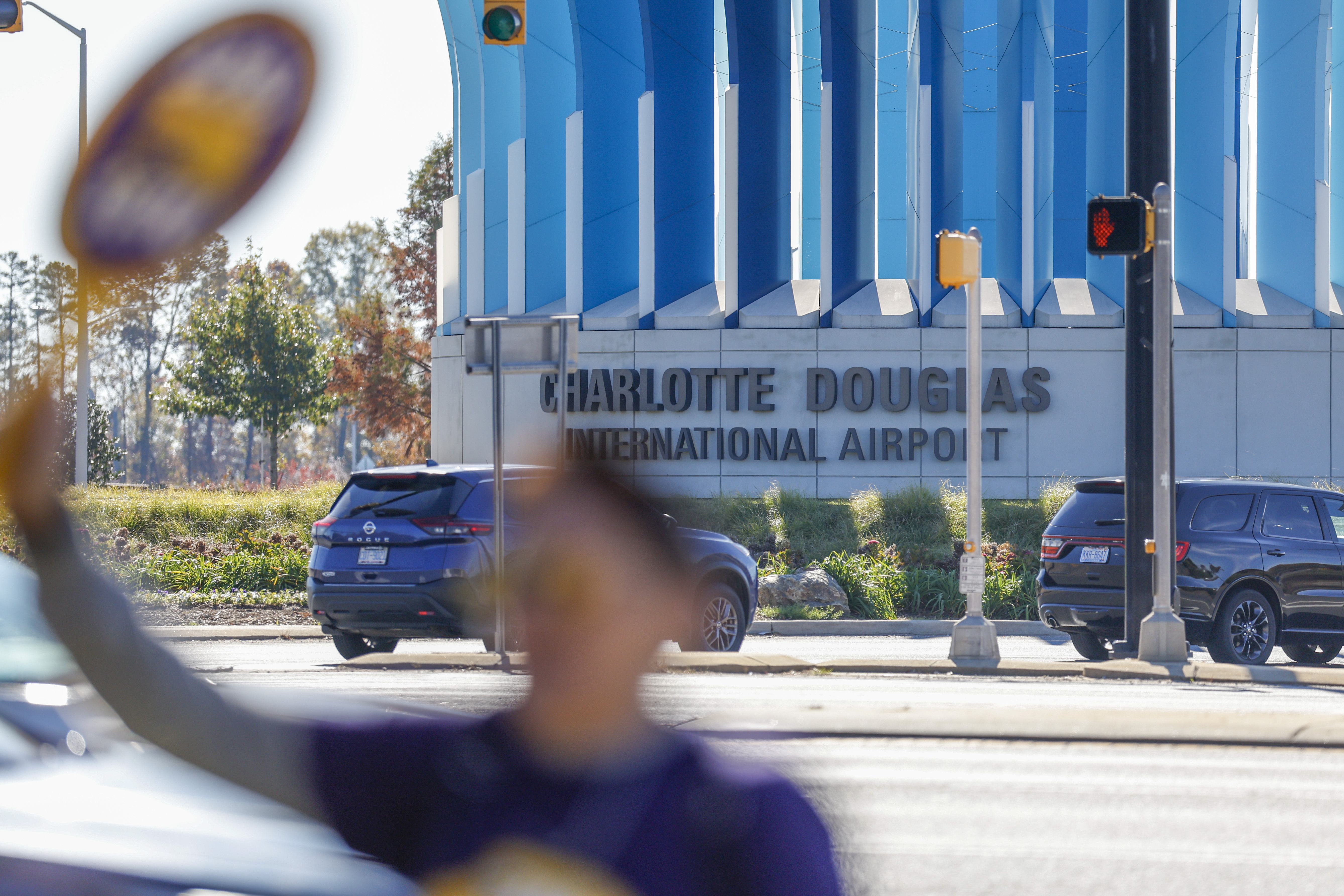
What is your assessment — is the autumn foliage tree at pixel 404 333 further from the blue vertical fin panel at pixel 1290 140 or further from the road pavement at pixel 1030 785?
the road pavement at pixel 1030 785

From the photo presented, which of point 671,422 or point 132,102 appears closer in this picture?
point 132,102

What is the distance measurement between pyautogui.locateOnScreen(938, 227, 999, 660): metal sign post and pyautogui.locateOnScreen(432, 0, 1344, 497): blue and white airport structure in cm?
1376

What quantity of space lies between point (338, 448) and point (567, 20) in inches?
3163

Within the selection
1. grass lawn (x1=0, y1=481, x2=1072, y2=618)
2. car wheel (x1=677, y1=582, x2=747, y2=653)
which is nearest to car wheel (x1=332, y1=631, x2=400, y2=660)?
car wheel (x1=677, y1=582, x2=747, y2=653)

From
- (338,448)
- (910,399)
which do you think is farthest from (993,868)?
(338,448)

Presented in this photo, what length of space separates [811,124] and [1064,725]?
1200 inches

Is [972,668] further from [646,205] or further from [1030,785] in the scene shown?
[646,205]

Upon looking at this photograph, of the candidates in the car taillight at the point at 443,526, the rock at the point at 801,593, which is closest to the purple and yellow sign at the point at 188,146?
the car taillight at the point at 443,526

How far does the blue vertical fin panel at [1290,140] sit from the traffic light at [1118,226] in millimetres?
17313

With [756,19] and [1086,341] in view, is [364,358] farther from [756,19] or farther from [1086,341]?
[1086,341]

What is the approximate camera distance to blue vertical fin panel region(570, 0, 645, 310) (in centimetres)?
2980

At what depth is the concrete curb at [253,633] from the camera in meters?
15.3

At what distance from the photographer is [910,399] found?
91.6 feet

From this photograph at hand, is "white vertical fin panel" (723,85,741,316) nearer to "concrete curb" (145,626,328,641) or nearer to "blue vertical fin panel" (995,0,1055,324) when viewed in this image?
"blue vertical fin panel" (995,0,1055,324)
